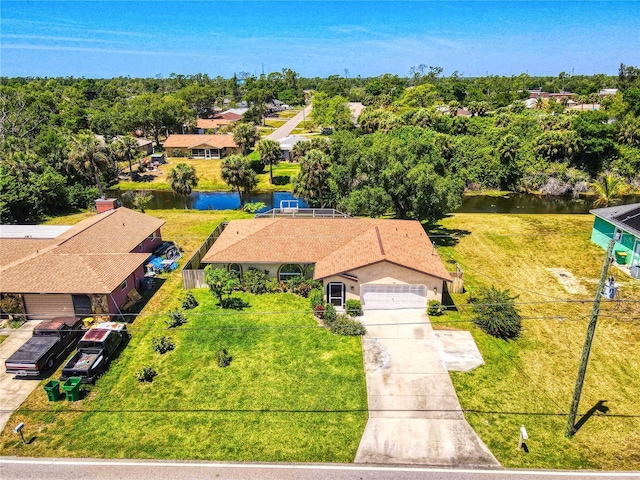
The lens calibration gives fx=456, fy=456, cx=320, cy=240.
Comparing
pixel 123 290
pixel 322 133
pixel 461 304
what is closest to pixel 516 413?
pixel 461 304

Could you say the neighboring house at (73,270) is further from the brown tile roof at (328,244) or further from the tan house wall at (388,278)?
the tan house wall at (388,278)

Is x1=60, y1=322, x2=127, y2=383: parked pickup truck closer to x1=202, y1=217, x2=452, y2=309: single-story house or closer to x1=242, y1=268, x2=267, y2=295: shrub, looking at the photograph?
x1=202, y1=217, x2=452, y2=309: single-story house

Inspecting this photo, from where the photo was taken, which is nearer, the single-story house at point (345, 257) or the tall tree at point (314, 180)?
the single-story house at point (345, 257)

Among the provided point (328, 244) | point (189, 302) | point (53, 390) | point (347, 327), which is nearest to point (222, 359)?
point (347, 327)

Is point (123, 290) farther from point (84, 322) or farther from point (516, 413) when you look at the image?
point (516, 413)

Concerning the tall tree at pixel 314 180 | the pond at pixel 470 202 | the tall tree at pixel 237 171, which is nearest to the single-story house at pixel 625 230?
the pond at pixel 470 202

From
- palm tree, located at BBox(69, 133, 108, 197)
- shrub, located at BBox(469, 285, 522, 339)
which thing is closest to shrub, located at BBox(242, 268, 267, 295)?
shrub, located at BBox(469, 285, 522, 339)
